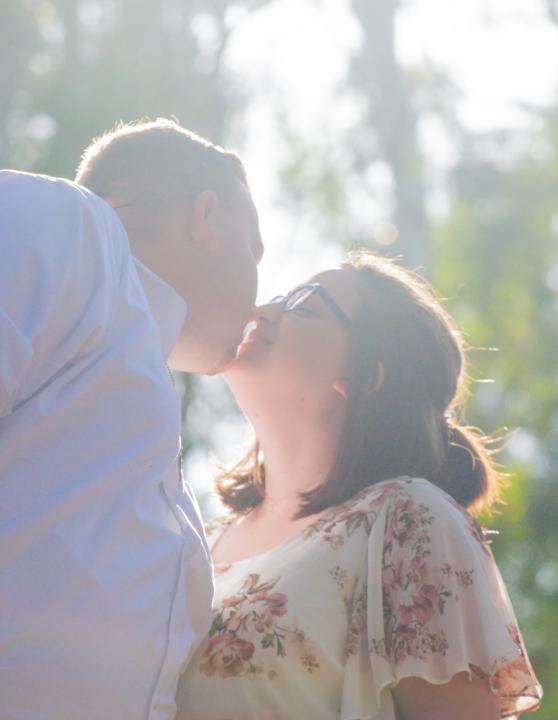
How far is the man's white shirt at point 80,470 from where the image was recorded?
1769 millimetres

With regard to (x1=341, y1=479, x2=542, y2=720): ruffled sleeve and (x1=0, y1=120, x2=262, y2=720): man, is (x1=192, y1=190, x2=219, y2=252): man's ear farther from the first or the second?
(x1=341, y1=479, x2=542, y2=720): ruffled sleeve

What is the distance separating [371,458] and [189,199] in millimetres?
883

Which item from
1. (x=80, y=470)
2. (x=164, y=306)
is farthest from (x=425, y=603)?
(x=80, y=470)

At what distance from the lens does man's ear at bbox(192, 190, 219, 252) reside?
2.37 meters

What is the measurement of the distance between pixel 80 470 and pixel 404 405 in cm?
131

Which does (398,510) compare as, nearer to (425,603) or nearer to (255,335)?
(425,603)

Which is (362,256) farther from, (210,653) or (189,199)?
(210,653)

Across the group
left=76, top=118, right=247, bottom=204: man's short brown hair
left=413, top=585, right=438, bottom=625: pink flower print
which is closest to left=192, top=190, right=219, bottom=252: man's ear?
left=76, top=118, right=247, bottom=204: man's short brown hair

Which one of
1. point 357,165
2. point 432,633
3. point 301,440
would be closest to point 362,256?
point 301,440

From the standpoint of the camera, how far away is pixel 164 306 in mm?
2201

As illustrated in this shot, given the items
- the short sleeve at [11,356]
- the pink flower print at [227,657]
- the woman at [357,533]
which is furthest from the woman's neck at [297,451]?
the short sleeve at [11,356]

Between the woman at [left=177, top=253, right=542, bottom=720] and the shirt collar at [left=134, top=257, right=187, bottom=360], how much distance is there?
72cm

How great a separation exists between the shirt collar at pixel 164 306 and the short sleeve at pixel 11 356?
0.47 meters

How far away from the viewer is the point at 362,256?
10.9 feet
